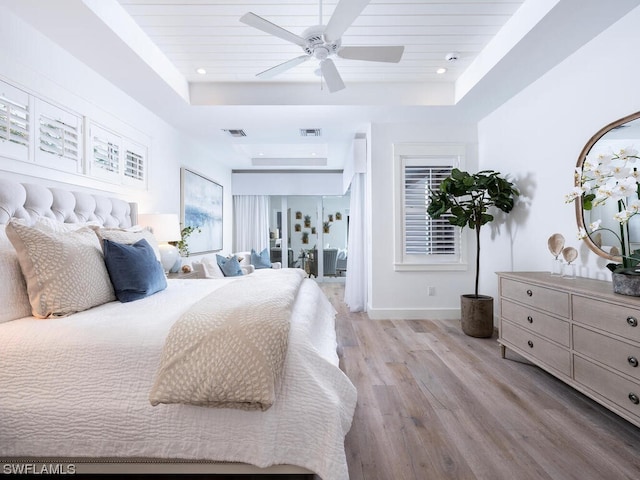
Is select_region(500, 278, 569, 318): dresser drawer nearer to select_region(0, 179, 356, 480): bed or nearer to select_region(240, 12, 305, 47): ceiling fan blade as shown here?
select_region(0, 179, 356, 480): bed

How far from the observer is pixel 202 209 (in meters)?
5.10

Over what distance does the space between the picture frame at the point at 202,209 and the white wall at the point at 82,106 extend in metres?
0.19

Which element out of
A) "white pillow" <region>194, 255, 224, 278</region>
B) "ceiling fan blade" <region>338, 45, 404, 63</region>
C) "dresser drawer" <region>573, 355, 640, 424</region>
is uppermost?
"ceiling fan blade" <region>338, 45, 404, 63</region>

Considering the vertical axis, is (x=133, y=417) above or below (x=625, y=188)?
below

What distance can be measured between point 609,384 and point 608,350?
18 cm

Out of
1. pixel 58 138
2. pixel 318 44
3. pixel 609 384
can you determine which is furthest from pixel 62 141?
pixel 609 384

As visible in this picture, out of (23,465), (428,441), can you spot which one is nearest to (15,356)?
(23,465)

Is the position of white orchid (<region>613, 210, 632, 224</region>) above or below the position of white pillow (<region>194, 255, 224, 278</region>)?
above

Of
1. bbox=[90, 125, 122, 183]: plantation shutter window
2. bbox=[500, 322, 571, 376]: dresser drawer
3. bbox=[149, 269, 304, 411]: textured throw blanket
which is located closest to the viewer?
bbox=[149, 269, 304, 411]: textured throw blanket

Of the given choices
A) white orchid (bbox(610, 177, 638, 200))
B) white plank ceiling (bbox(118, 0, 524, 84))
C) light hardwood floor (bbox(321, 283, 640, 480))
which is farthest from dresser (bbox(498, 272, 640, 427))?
white plank ceiling (bbox(118, 0, 524, 84))

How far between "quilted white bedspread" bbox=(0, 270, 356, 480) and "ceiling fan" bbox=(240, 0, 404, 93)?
1838mm

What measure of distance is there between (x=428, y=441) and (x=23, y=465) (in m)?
1.75
